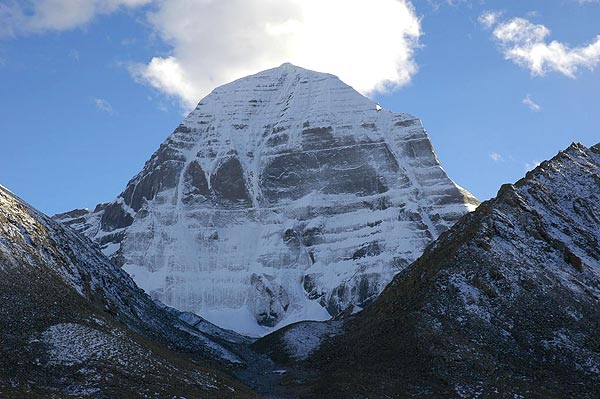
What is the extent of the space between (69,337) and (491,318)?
37.2m

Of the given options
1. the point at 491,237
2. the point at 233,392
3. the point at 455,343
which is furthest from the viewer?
the point at 491,237

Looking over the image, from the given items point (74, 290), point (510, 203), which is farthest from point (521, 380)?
point (74, 290)

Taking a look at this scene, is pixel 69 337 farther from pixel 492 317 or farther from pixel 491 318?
pixel 492 317

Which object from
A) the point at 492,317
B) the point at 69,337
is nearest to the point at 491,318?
the point at 492,317

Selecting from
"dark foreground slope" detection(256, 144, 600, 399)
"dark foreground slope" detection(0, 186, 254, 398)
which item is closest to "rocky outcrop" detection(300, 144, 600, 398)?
"dark foreground slope" detection(256, 144, 600, 399)

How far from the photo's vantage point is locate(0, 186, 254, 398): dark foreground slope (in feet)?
167

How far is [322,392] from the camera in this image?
62812 mm

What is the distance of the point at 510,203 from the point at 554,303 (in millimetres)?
18399

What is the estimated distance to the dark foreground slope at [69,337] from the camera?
167 feet

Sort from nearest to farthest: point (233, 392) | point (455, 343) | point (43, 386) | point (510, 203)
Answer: point (43, 386) < point (233, 392) < point (455, 343) < point (510, 203)

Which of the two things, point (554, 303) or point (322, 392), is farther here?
point (554, 303)

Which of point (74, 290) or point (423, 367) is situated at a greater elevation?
point (74, 290)

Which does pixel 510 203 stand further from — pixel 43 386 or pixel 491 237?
pixel 43 386

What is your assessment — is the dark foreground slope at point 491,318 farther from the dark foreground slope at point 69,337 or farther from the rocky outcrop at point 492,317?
the dark foreground slope at point 69,337
